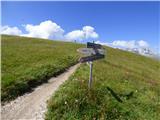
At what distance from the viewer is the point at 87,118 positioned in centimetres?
1409

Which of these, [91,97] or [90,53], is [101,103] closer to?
[91,97]

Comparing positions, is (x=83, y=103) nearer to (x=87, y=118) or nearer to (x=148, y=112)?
(x=87, y=118)

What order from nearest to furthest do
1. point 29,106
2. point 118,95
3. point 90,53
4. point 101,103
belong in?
point 101,103 → point 29,106 → point 90,53 → point 118,95

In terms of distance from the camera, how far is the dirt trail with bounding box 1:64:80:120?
48.0 ft

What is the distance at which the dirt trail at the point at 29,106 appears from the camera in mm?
14617

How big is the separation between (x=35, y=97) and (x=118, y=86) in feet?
22.1

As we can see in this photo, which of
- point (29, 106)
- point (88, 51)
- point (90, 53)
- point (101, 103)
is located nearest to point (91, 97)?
point (101, 103)

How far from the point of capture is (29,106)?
15891 millimetres

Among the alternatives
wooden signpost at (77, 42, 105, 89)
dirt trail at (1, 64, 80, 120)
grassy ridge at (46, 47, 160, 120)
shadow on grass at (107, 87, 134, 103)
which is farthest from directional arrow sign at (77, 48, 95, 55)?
dirt trail at (1, 64, 80, 120)

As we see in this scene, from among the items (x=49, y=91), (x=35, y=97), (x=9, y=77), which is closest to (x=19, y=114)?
(x=35, y=97)

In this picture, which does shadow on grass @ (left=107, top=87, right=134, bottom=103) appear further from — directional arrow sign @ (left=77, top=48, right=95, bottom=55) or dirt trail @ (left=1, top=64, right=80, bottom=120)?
dirt trail @ (left=1, top=64, right=80, bottom=120)

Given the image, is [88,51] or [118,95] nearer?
[88,51]

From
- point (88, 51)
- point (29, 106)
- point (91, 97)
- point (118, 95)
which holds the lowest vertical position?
point (29, 106)

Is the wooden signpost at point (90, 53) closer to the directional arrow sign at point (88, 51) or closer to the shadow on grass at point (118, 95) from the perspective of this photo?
the directional arrow sign at point (88, 51)
